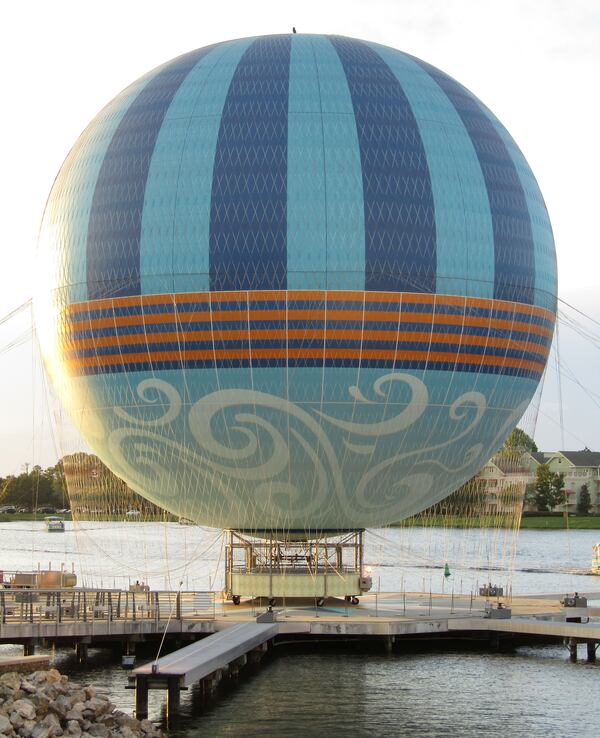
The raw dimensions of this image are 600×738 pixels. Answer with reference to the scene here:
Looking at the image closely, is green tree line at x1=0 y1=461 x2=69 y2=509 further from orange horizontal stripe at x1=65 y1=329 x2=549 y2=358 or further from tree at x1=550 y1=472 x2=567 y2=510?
orange horizontal stripe at x1=65 y1=329 x2=549 y2=358

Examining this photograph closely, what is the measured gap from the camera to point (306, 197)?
30.7m

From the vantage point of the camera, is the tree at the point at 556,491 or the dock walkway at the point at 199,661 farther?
the tree at the point at 556,491

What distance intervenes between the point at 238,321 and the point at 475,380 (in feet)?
19.5

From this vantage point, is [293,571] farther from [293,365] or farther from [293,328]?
[293,328]

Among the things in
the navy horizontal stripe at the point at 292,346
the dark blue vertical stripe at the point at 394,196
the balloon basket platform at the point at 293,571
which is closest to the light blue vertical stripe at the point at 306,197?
the dark blue vertical stripe at the point at 394,196

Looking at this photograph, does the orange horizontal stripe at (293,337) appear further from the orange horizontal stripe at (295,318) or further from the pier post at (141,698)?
the pier post at (141,698)

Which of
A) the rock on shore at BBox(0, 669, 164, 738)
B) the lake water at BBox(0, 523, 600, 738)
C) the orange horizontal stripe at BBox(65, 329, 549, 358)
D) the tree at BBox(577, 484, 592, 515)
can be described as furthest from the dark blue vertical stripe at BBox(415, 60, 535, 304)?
the tree at BBox(577, 484, 592, 515)

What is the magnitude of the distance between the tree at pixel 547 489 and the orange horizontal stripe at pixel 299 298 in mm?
87615

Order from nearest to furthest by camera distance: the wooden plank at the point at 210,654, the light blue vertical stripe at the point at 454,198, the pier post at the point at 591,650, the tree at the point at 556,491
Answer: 1. the wooden plank at the point at 210,654
2. the pier post at the point at 591,650
3. the light blue vertical stripe at the point at 454,198
4. the tree at the point at 556,491

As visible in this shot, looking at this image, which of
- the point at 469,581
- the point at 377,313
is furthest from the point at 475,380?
the point at 469,581

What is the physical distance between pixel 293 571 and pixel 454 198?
9.71 m

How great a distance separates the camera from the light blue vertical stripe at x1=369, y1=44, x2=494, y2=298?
3145 centimetres

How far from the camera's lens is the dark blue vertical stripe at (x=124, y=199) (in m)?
31.7

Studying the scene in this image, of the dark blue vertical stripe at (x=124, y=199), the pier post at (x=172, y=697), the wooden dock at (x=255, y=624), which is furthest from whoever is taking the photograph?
the dark blue vertical stripe at (x=124, y=199)
